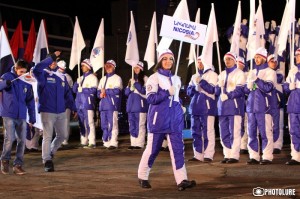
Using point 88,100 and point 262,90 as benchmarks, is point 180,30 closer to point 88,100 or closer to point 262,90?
point 262,90

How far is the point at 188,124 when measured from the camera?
22969mm

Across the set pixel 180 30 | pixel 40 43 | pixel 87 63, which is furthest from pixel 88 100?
pixel 180 30

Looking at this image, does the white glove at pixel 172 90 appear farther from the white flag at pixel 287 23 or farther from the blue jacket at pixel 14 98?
the white flag at pixel 287 23

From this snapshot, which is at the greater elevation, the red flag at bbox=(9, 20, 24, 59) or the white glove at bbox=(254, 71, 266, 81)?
the red flag at bbox=(9, 20, 24, 59)

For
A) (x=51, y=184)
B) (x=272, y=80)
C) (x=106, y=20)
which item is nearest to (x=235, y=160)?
(x=272, y=80)

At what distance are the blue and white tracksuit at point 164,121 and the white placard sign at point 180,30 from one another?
3.48 ft

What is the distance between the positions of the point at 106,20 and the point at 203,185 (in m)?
27.7

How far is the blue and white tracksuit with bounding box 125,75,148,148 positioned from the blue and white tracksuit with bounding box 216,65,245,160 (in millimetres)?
4554

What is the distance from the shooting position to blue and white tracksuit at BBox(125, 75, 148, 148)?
738 inches

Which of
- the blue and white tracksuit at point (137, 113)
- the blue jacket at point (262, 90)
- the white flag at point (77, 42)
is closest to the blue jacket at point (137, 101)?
the blue and white tracksuit at point (137, 113)

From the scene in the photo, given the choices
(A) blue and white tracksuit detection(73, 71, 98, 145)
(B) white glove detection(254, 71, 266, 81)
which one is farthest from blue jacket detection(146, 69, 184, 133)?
(A) blue and white tracksuit detection(73, 71, 98, 145)

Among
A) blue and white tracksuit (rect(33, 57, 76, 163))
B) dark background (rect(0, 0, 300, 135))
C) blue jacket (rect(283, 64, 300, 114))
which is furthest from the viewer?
dark background (rect(0, 0, 300, 135))

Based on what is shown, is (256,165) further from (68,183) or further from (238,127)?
(68,183)

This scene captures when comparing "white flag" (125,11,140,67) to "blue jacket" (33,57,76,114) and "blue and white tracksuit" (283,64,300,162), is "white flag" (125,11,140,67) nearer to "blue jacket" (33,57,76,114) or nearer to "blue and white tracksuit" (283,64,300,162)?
"blue jacket" (33,57,76,114)
